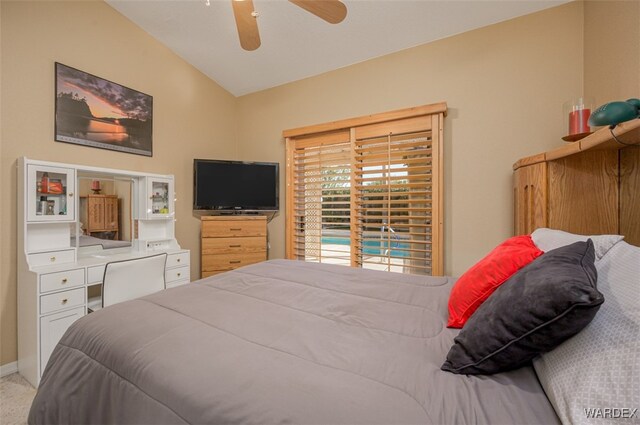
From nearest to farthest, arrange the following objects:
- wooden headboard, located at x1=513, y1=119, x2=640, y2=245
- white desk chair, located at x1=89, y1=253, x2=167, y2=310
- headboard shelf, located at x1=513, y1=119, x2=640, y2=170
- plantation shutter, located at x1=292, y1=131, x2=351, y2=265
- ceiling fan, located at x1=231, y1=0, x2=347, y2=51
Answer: headboard shelf, located at x1=513, y1=119, x2=640, y2=170
wooden headboard, located at x1=513, y1=119, x2=640, y2=245
ceiling fan, located at x1=231, y1=0, x2=347, y2=51
white desk chair, located at x1=89, y1=253, x2=167, y2=310
plantation shutter, located at x1=292, y1=131, x2=351, y2=265

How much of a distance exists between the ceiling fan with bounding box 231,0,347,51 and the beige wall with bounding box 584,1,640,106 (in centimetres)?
173

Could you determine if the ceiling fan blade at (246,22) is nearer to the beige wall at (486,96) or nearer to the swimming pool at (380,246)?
the beige wall at (486,96)

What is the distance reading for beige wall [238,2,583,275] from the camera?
2.30 metres

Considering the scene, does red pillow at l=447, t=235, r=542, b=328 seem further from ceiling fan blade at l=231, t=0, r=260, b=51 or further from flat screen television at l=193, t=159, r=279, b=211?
flat screen television at l=193, t=159, r=279, b=211

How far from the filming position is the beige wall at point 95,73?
2035mm

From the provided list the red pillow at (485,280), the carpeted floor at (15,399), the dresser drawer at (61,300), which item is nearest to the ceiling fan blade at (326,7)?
the red pillow at (485,280)

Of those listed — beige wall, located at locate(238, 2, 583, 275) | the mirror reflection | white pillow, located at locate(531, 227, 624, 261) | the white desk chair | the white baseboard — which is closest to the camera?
white pillow, located at locate(531, 227, 624, 261)

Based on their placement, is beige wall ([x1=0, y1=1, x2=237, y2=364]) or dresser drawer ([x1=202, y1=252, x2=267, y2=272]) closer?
beige wall ([x1=0, y1=1, x2=237, y2=364])

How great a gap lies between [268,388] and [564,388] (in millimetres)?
674

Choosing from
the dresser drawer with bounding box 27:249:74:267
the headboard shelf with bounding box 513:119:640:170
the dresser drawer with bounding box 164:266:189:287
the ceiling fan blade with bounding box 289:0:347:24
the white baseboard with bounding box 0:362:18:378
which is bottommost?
the white baseboard with bounding box 0:362:18:378

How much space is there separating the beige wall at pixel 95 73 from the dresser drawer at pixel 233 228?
1.19 ft

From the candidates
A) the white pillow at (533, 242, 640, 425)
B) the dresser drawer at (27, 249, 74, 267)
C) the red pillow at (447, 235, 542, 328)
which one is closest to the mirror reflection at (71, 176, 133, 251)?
the dresser drawer at (27, 249, 74, 267)

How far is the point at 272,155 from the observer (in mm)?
3746

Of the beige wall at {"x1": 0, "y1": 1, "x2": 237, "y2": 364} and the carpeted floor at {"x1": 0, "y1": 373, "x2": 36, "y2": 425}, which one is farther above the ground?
the beige wall at {"x1": 0, "y1": 1, "x2": 237, "y2": 364}
